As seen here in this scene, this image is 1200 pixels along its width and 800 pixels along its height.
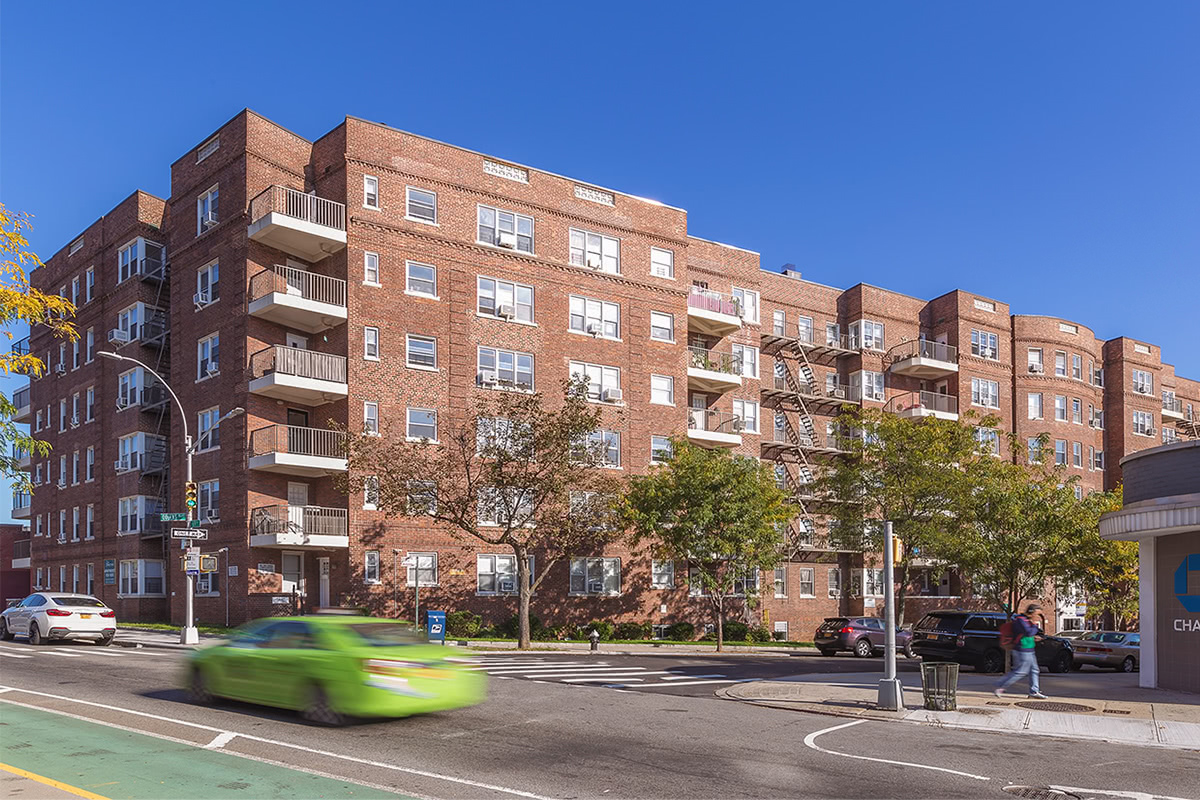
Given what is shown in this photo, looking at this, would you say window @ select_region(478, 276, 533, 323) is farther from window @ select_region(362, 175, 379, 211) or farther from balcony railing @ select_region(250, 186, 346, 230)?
balcony railing @ select_region(250, 186, 346, 230)

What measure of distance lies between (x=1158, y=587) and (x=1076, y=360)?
147 feet

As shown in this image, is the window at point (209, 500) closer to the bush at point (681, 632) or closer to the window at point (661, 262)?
the bush at point (681, 632)

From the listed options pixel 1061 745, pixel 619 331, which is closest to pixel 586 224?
pixel 619 331

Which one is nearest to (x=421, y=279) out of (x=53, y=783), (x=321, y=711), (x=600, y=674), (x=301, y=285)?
(x=301, y=285)

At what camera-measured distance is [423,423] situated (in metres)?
39.4

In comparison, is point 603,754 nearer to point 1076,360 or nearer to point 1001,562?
point 1001,562

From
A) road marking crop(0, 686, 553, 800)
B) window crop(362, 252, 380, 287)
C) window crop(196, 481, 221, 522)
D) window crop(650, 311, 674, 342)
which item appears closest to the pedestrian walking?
road marking crop(0, 686, 553, 800)

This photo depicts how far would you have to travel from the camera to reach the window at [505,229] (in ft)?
139

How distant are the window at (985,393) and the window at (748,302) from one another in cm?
1485

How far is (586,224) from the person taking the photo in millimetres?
45094

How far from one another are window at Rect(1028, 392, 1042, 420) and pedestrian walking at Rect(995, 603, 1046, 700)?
4426 centimetres

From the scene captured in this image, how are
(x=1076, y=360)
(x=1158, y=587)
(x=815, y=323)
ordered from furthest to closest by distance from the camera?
(x=1076, y=360)
(x=815, y=323)
(x=1158, y=587)

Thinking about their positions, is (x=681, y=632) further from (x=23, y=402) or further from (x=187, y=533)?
(x=23, y=402)

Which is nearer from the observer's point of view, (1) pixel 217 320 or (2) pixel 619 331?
(1) pixel 217 320
